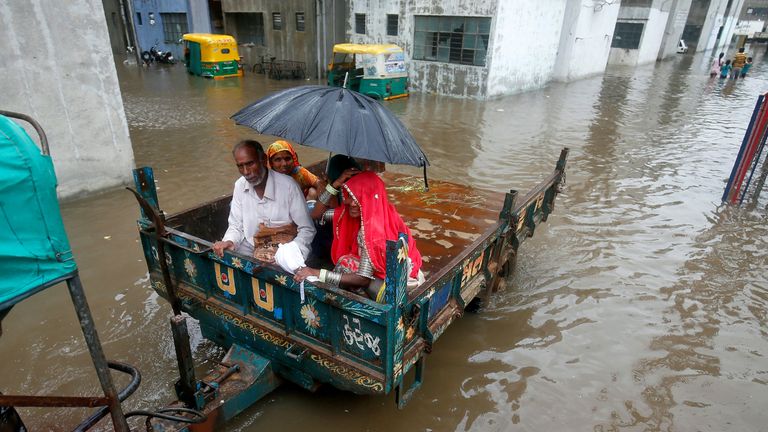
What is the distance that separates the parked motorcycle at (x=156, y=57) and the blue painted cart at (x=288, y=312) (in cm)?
2556

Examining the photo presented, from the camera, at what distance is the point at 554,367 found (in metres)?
3.80

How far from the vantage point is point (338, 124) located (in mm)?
2518

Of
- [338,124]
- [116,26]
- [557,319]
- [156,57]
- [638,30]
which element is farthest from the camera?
[638,30]

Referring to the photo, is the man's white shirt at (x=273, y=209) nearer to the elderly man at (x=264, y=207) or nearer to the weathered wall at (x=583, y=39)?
the elderly man at (x=264, y=207)

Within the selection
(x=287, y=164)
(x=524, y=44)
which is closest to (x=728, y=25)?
(x=524, y=44)

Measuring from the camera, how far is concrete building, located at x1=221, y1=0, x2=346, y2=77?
19.4 m

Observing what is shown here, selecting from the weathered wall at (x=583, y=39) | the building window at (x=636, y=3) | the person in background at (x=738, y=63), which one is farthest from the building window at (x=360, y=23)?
the building window at (x=636, y=3)

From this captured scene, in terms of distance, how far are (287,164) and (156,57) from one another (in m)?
26.3

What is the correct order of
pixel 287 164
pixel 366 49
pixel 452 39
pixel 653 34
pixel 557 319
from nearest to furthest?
pixel 287 164
pixel 557 319
pixel 366 49
pixel 452 39
pixel 653 34

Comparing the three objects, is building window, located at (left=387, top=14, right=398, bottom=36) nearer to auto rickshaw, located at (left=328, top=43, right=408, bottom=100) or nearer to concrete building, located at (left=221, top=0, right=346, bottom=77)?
auto rickshaw, located at (left=328, top=43, right=408, bottom=100)

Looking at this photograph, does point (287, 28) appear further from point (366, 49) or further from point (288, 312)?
point (288, 312)

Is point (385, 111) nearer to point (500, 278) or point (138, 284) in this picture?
point (500, 278)

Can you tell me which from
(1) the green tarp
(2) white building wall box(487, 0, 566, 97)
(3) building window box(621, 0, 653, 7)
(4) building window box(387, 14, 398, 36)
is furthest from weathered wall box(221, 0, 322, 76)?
(3) building window box(621, 0, 653, 7)

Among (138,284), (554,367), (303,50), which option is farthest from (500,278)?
(303,50)
